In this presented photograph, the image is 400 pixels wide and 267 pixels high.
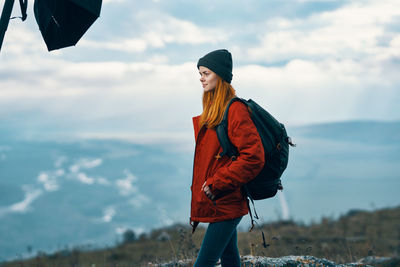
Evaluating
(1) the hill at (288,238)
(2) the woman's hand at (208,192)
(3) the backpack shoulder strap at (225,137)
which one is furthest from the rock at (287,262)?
(1) the hill at (288,238)

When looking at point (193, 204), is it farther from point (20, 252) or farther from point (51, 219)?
point (51, 219)

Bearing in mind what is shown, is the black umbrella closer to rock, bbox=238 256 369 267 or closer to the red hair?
the red hair

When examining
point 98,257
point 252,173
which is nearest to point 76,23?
point 252,173

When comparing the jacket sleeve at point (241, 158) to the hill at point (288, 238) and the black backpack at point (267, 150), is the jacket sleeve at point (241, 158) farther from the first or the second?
the hill at point (288, 238)

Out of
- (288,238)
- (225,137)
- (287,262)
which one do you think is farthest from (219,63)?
(288,238)

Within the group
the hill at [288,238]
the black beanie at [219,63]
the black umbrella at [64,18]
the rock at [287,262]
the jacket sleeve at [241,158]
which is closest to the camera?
the jacket sleeve at [241,158]

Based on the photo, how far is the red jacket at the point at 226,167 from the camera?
270cm

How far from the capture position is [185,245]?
6.57 meters

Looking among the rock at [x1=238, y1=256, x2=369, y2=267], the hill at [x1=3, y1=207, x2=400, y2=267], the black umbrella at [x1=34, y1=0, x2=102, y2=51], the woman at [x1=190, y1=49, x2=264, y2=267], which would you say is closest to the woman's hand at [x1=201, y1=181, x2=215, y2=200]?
the woman at [x1=190, y1=49, x2=264, y2=267]

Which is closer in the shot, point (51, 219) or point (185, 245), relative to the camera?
point (185, 245)

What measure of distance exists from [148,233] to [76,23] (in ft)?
48.5

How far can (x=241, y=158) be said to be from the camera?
2.71 metres

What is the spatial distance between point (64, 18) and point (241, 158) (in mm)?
1944

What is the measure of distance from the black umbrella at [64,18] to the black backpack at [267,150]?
144cm
